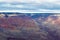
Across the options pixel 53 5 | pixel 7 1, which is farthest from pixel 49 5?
pixel 7 1

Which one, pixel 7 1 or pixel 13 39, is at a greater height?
pixel 7 1

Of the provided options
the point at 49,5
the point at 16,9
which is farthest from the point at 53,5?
the point at 16,9

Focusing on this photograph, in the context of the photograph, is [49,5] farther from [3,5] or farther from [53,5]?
[3,5]

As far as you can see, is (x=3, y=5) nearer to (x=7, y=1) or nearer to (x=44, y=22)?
(x=7, y=1)

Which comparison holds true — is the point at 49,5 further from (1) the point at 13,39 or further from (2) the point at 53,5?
(1) the point at 13,39

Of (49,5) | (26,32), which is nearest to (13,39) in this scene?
(26,32)
